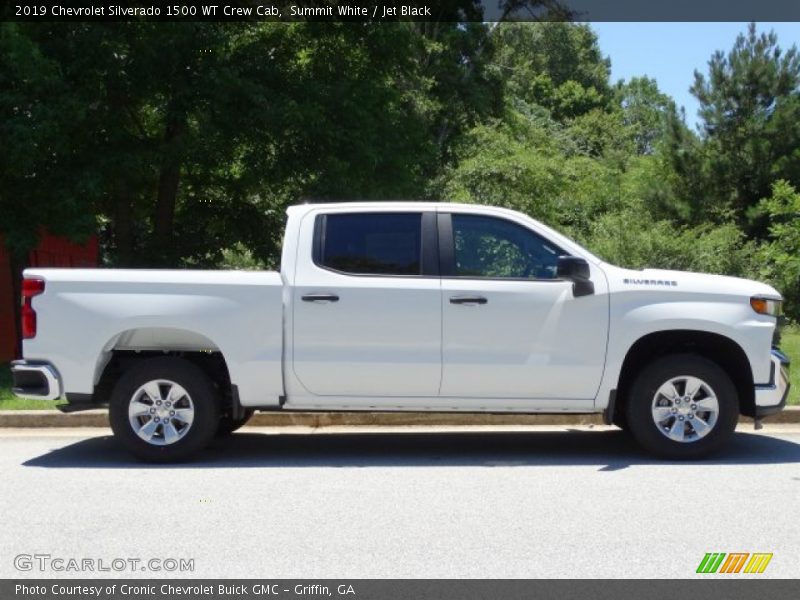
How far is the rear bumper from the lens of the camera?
852 centimetres

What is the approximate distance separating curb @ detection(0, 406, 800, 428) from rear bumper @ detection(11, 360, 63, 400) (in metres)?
1.86

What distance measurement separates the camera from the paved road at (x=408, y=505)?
577cm

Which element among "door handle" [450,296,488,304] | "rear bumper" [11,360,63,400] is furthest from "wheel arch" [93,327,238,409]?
"door handle" [450,296,488,304]

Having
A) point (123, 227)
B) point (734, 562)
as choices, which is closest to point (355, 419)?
point (734, 562)

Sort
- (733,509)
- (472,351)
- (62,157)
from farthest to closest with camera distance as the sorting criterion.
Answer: (62,157)
(472,351)
(733,509)

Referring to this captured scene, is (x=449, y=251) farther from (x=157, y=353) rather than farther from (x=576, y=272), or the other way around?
(x=157, y=353)

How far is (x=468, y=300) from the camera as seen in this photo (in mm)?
8477

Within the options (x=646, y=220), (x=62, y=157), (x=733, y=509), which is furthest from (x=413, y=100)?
(x=733, y=509)

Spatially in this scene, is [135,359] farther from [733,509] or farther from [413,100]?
[413,100]

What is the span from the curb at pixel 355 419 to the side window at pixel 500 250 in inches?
75.9

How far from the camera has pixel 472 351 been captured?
27.9 ft

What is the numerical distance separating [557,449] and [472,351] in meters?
1.47

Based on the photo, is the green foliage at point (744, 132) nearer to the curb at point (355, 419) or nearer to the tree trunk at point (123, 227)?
the tree trunk at point (123, 227)

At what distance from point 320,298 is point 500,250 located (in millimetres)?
1476
